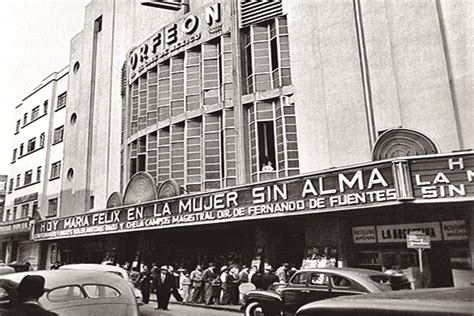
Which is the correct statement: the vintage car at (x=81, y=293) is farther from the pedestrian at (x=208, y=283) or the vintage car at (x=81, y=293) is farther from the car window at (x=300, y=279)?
the pedestrian at (x=208, y=283)

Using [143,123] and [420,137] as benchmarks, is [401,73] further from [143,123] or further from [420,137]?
[143,123]

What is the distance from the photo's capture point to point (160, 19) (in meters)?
21.4

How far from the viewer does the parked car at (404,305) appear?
1.48 meters

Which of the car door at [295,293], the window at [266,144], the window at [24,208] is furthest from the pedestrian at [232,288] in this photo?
the window at [24,208]

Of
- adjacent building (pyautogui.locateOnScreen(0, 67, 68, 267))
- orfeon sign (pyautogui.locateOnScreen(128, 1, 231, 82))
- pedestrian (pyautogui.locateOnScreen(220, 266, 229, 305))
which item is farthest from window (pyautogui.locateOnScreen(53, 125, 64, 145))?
pedestrian (pyautogui.locateOnScreen(220, 266, 229, 305))

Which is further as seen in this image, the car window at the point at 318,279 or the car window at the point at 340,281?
the car window at the point at 318,279

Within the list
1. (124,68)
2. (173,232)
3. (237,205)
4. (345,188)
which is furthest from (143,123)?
(345,188)

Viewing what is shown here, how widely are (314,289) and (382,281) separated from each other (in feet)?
4.45

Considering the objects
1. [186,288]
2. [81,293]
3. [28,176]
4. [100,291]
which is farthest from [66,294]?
[28,176]

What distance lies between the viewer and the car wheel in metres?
8.66

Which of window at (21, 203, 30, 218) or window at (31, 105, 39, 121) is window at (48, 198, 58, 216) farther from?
window at (31, 105, 39, 121)

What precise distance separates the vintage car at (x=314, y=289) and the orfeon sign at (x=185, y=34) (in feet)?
38.1

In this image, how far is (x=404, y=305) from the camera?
60.4 inches

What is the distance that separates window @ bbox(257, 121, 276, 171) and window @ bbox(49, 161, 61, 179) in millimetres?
17218
